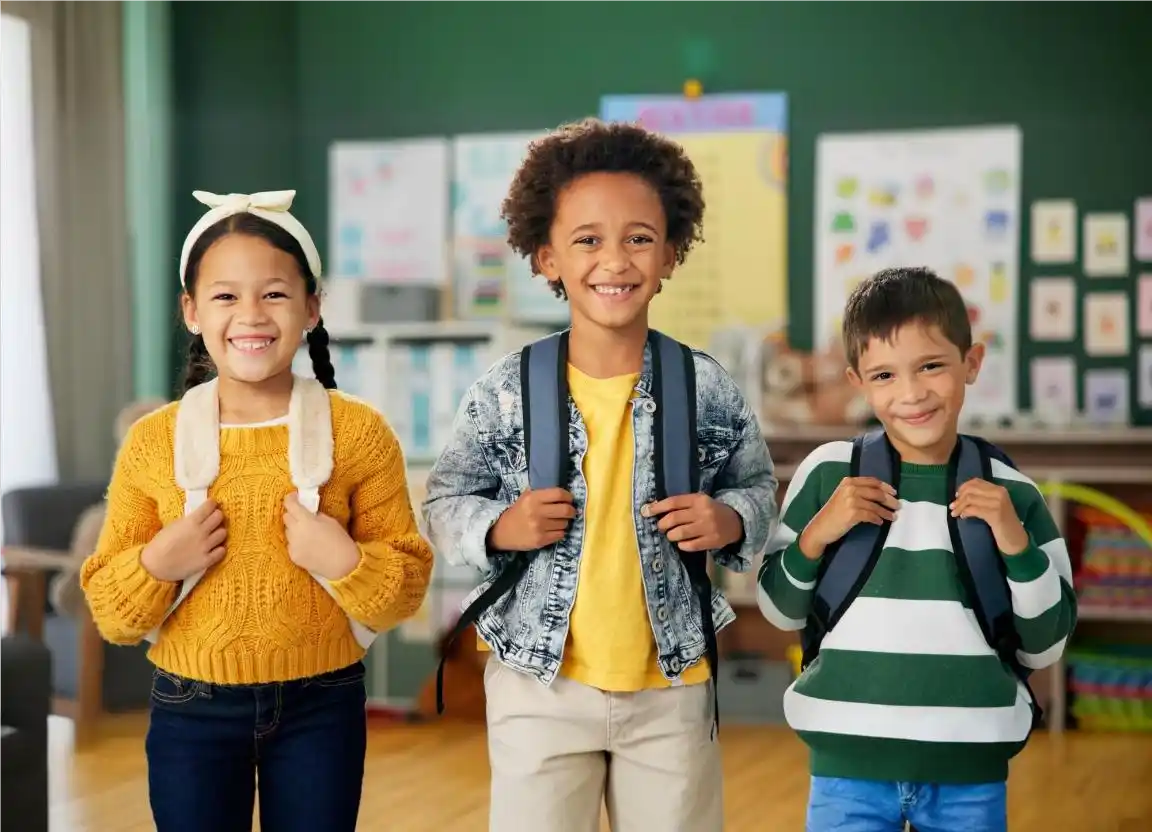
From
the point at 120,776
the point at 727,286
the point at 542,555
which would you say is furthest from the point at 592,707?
the point at 727,286

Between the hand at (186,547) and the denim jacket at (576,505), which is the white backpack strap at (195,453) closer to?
the hand at (186,547)

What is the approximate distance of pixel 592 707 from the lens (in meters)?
1.63

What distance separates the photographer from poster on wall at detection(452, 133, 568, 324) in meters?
5.27

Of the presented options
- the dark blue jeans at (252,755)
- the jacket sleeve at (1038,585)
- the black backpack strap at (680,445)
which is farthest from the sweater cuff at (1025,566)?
the dark blue jeans at (252,755)

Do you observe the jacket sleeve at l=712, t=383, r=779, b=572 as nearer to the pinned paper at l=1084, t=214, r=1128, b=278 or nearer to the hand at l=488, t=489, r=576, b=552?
the hand at l=488, t=489, r=576, b=552

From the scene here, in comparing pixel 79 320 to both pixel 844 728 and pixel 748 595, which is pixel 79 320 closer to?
pixel 748 595

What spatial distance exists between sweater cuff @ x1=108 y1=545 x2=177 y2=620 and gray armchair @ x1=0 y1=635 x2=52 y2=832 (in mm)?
1039

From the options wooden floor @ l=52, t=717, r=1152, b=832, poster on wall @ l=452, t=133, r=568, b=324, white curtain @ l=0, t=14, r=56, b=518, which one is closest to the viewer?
wooden floor @ l=52, t=717, r=1152, b=832

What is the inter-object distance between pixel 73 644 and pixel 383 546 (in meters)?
2.95

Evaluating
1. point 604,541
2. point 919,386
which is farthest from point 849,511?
point 604,541

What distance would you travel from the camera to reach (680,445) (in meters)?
1.64

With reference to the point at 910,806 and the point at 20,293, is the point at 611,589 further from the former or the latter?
the point at 20,293

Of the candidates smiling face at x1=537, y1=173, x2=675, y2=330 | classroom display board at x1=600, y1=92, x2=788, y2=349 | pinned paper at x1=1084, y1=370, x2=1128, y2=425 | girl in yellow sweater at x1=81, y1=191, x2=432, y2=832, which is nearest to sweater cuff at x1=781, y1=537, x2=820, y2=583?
smiling face at x1=537, y1=173, x2=675, y2=330

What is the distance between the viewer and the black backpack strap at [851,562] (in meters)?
1.65
